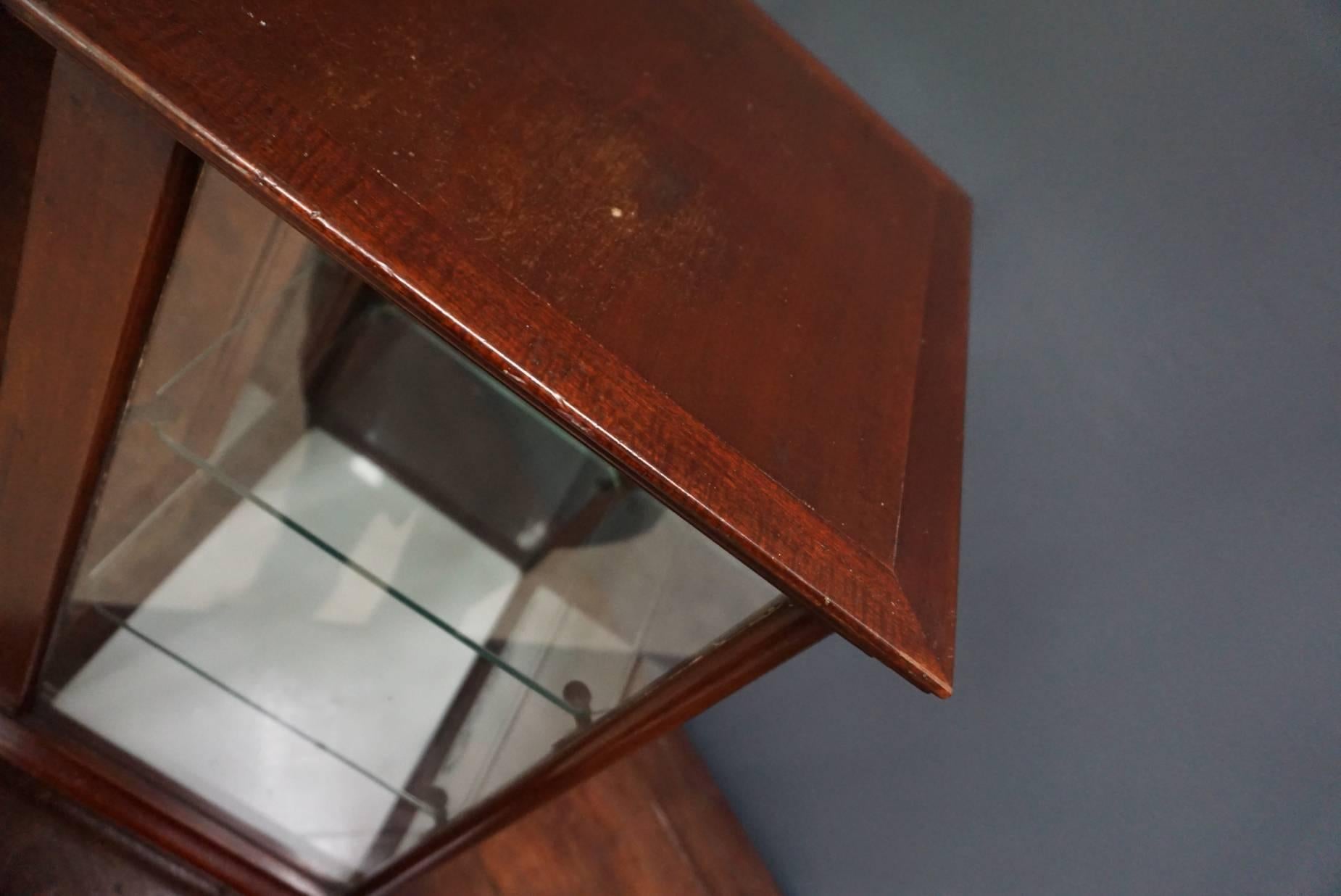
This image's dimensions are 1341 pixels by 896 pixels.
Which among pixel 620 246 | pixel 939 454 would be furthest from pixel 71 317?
pixel 939 454

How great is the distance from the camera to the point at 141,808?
67 centimetres

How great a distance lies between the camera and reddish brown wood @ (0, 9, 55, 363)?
365 mm

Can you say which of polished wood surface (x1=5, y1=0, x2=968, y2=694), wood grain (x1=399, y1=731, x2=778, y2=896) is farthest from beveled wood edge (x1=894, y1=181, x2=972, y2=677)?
wood grain (x1=399, y1=731, x2=778, y2=896)

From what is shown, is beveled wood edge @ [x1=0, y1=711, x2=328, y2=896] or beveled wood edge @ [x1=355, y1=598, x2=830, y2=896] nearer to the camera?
beveled wood edge @ [x1=355, y1=598, x2=830, y2=896]

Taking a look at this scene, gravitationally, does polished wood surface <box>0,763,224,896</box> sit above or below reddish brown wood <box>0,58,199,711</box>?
below

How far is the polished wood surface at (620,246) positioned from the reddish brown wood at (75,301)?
57mm

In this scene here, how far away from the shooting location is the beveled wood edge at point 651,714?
36 cm

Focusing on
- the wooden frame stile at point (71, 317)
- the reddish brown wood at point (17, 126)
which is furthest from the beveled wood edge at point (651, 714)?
the reddish brown wood at point (17, 126)

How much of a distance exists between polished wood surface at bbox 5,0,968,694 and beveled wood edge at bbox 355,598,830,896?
0.18 ft

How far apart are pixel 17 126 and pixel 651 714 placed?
441 millimetres

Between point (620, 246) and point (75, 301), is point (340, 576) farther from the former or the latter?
point (620, 246)

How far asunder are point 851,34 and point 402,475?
58 cm

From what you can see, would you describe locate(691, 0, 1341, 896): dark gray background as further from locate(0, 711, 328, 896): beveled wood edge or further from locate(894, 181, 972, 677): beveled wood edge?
locate(0, 711, 328, 896): beveled wood edge

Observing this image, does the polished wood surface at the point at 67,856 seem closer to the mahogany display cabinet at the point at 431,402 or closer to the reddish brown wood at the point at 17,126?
the mahogany display cabinet at the point at 431,402
